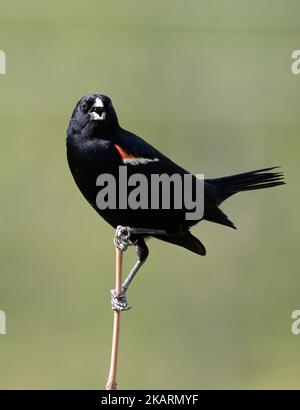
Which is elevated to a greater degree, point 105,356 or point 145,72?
point 145,72

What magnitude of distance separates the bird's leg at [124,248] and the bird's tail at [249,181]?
0.46 meters

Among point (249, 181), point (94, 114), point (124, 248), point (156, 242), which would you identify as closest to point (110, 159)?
point (94, 114)

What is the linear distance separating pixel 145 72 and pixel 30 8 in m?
1.01

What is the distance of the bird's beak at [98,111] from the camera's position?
2492 millimetres

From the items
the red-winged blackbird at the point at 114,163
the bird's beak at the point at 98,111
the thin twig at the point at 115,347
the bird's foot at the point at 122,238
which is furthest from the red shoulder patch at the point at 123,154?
the thin twig at the point at 115,347

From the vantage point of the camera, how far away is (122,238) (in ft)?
7.59

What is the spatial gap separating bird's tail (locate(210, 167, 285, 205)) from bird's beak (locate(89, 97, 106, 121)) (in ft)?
2.17

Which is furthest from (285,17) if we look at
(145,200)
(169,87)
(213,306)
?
(145,200)

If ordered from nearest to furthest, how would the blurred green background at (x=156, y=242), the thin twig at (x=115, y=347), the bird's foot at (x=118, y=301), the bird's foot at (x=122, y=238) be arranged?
the thin twig at (x=115, y=347) < the bird's foot at (x=118, y=301) < the bird's foot at (x=122, y=238) < the blurred green background at (x=156, y=242)

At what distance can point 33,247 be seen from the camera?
15.4ft

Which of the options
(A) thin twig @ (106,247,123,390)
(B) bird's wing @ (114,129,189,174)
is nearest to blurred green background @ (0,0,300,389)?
(B) bird's wing @ (114,129,189,174)

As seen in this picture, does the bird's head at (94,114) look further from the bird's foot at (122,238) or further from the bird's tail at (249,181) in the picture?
the bird's tail at (249,181)

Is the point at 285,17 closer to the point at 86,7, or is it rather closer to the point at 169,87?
the point at 169,87

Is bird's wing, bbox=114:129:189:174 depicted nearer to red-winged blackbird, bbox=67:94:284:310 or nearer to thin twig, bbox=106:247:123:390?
red-winged blackbird, bbox=67:94:284:310
